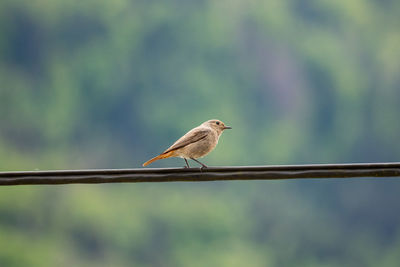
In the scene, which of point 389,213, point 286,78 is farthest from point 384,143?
point 286,78

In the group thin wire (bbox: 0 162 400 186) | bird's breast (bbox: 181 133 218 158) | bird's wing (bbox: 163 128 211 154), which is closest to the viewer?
thin wire (bbox: 0 162 400 186)

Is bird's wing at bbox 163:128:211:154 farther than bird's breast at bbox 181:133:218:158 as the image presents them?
No

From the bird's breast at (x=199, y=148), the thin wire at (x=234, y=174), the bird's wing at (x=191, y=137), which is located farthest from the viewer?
the bird's breast at (x=199, y=148)

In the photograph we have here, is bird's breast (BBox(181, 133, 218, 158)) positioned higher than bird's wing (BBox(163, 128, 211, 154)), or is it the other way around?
bird's wing (BBox(163, 128, 211, 154))

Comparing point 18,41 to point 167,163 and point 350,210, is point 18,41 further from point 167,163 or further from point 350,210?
point 350,210

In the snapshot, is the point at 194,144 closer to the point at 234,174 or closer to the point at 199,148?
the point at 199,148

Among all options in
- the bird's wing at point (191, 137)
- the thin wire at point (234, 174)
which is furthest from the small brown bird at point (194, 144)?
the thin wire at point (234, 174)

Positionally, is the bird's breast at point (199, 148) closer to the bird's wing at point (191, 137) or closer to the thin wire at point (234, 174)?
the bird's wing at point (191, 137)

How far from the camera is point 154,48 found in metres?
33.7

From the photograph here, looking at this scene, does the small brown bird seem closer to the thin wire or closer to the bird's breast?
the bird's breast

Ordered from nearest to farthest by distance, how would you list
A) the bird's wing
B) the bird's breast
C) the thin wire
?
the thin wire → the bird's wing → the bird's breast

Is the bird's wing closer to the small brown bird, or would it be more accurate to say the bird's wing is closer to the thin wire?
the small brown bird

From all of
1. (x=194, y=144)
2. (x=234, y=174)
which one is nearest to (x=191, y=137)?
(x=194, y=144)

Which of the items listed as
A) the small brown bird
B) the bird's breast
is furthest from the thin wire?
the bird's breast
